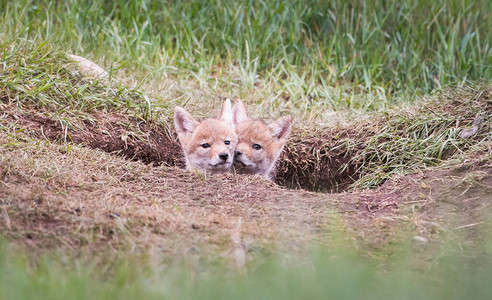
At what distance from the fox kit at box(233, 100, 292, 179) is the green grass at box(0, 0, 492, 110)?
1.10 metres

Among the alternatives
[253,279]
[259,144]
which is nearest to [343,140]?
[259,144]

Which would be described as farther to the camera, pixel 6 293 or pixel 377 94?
pixel 377 94

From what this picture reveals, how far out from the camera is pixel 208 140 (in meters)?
5.41

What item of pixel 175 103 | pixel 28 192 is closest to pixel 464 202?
pixel 28 192

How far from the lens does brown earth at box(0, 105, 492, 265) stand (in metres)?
3.03

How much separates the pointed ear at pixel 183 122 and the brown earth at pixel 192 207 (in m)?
1.03

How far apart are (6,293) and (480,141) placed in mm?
3772

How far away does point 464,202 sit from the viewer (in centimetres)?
372

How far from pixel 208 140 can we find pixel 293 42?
2.91 meters

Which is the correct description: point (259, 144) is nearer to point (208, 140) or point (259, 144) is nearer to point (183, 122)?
point (208, 140)

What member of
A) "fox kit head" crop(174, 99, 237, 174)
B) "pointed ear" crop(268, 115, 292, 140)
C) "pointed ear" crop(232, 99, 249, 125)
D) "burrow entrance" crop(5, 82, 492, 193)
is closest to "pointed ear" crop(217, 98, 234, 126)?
"fox kit head" crop(174, 99, 237, 174)

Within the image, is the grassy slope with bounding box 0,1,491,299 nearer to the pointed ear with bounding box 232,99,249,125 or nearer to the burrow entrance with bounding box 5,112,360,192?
the burrow entrance with bounding box 5,112,360,192

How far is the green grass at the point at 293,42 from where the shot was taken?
708 cm

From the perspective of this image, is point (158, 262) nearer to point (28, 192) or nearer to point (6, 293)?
point (6, 293)
